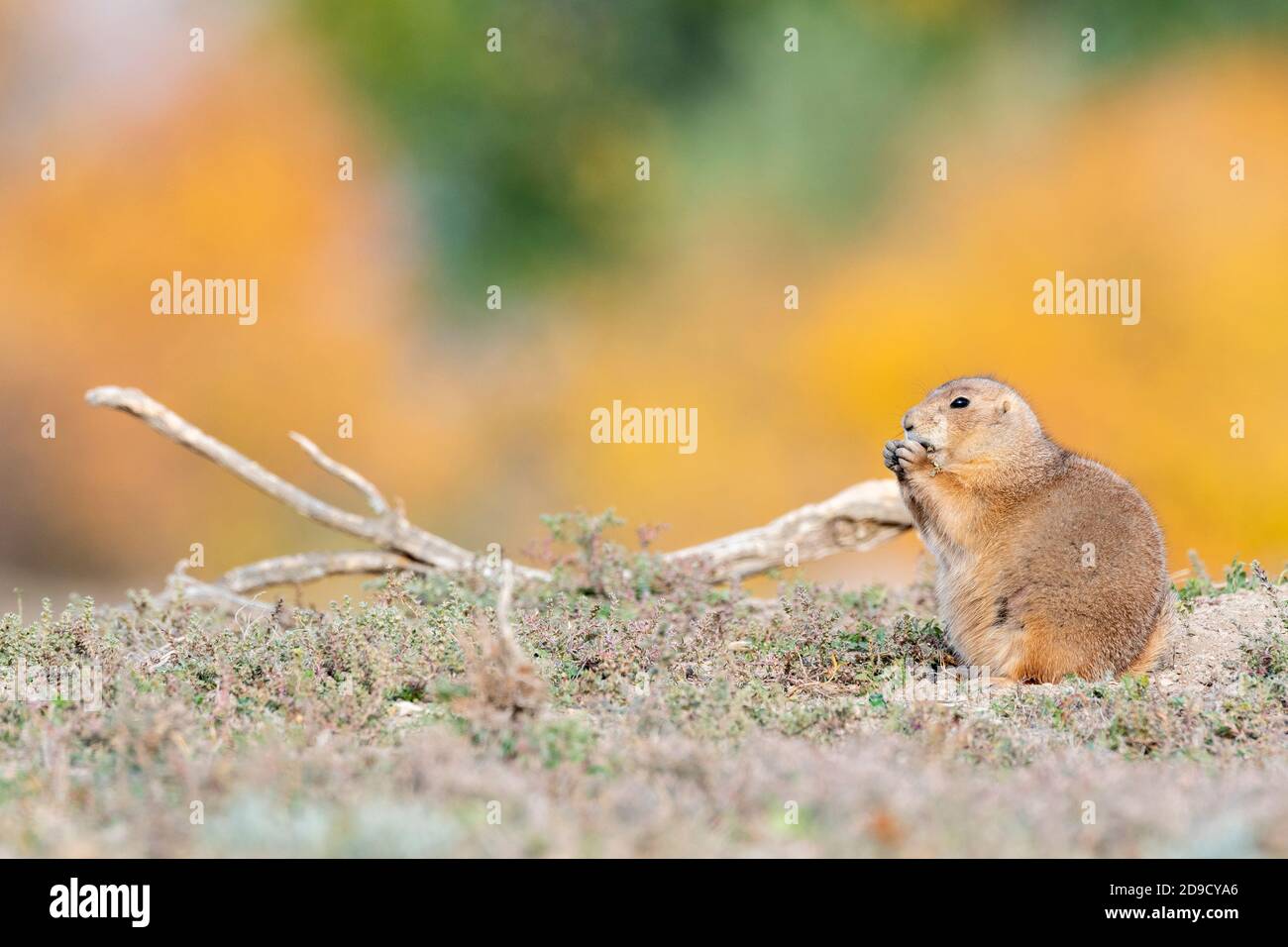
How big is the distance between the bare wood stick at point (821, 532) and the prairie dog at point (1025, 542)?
3.02 m

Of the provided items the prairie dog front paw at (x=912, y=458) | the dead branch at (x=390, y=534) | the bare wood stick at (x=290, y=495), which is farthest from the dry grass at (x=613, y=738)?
the bare wood stick at (x=290, y=495)

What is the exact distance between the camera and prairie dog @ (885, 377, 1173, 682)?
7.52 metres

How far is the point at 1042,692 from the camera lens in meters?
7.20

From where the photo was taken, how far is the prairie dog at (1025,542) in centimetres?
752

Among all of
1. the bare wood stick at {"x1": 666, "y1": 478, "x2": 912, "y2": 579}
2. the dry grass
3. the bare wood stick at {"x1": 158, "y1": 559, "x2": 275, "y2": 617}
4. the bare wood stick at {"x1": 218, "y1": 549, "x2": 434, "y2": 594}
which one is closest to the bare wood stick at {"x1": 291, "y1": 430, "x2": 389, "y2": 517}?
the bare wood stick at {"x1": 218, "y1": 549, "x2": 434, "y2": 594}

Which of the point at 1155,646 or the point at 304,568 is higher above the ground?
the point at 304,568

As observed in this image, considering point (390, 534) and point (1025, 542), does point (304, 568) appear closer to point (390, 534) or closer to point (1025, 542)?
point (390, 534)

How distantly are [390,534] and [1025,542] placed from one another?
507 cm

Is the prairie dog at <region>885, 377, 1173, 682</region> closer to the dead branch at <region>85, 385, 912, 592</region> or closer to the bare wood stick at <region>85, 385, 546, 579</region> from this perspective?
the dead branch at <region>85, 385, 912, 592</region>

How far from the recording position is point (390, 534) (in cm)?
1094

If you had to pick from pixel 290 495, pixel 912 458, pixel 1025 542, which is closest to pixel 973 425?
pixel 912 458

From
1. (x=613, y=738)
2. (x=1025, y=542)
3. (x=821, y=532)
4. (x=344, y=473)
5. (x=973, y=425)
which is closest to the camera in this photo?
(x=613, y=738)
